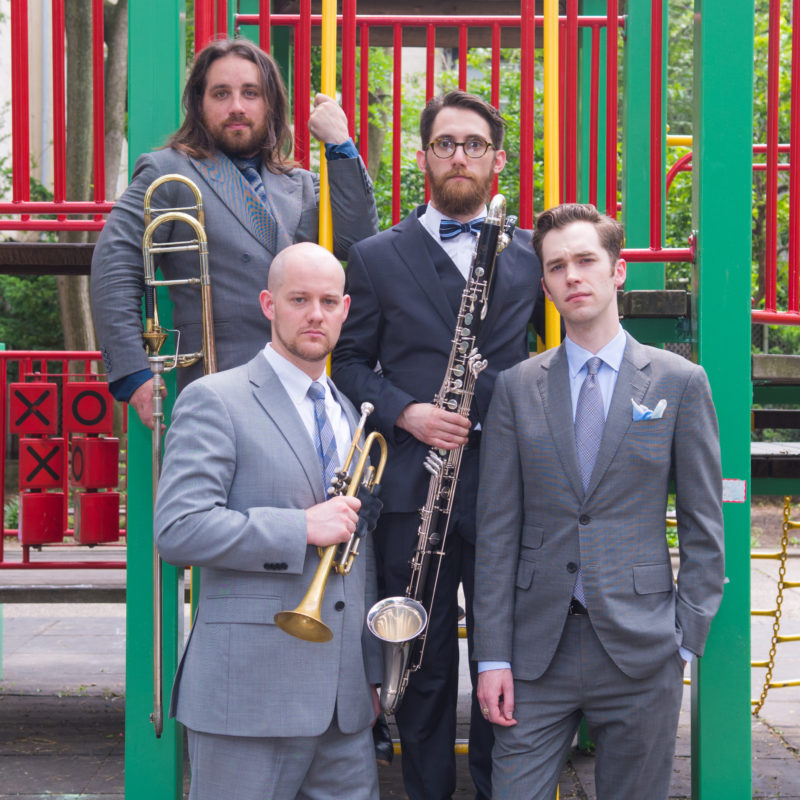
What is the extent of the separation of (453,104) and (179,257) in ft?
3.13

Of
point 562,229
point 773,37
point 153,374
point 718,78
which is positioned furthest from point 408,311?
point 773,37

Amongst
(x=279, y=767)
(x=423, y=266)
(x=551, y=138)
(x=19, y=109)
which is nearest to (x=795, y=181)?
(x=551, y=138)

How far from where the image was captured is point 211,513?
241 centimetres

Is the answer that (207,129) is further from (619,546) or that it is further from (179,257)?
(619,546)

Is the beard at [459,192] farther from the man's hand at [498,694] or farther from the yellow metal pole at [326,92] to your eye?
the man's hand at [498,694]

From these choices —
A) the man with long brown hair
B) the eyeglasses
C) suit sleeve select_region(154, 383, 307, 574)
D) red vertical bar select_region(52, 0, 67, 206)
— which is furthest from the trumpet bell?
red vertical bar select_region(52, 0, 67, 206)

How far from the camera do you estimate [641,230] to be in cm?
523

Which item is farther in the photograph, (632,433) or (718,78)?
(718,78)

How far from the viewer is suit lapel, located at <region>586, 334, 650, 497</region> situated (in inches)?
107

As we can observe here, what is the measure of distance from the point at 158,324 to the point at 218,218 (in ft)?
1.22

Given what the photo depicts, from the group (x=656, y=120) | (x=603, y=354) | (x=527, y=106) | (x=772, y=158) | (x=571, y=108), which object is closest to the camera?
(x=603, y=354)

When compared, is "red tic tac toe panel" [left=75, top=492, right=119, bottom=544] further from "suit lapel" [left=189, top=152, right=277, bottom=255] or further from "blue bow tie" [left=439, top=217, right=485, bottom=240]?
"blue bow tie" [left=439, top=217, right=485, bottom=240]

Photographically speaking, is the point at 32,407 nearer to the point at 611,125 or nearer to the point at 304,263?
the point at 304,263

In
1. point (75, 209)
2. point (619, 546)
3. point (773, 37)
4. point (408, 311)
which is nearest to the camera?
point (619, 546)
